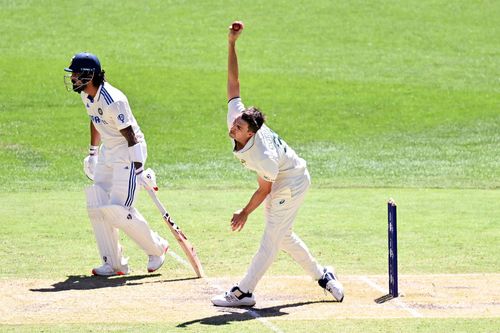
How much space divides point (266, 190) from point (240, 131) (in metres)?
0.57

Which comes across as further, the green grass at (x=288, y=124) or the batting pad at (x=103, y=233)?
the green grass at (x=288, y=124)

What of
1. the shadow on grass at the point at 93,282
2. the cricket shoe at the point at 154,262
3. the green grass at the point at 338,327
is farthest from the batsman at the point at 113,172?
the green grass at the point at 338,327

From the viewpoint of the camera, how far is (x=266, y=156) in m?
9.01

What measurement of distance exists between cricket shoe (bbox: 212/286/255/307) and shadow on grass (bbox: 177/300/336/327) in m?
0.05

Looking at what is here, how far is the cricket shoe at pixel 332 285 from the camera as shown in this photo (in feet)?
31.4

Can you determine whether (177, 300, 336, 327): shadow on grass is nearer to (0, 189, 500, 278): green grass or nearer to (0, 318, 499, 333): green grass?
(0, 318, 499, 333): green grass

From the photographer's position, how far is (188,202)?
1577 centimetres

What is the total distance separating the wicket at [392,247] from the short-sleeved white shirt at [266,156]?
85cm

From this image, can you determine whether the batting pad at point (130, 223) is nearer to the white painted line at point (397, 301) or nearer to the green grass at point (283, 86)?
the white painted line at point (397, 301)

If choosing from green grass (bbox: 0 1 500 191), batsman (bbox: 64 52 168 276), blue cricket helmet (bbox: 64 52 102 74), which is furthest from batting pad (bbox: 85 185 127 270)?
green grass (bbox: 0 1 500 191)

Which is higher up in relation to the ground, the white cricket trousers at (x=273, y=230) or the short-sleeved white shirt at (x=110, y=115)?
the short-sleeved white shirt at (x=110, y=115)

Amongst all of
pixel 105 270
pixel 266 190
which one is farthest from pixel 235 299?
pixel 105 270

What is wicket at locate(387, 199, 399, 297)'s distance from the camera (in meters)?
9.48

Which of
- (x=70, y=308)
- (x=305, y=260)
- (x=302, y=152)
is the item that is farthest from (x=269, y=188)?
(x=302, y=152)
